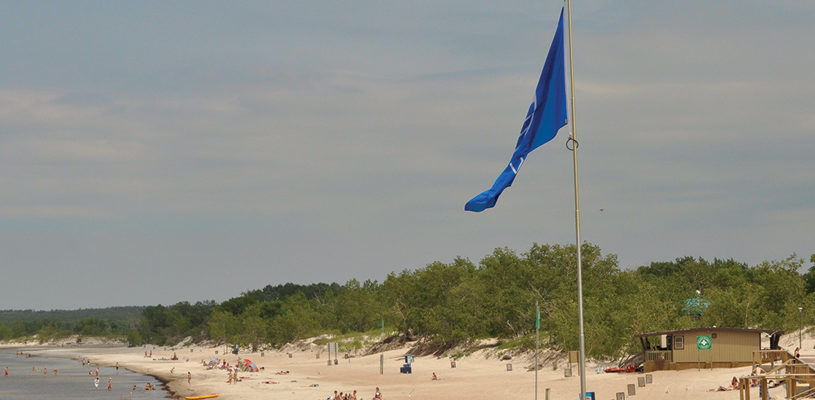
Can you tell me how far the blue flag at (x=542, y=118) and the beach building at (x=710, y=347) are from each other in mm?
40907

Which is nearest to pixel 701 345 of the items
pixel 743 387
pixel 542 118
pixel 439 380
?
pixel 743 387

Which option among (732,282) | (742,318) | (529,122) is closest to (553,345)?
(742,318)

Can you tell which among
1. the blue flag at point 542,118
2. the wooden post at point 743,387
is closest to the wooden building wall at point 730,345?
the wooden post at point 743,387

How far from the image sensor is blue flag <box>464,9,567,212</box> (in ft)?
85.8

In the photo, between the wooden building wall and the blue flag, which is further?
the wooden building wall

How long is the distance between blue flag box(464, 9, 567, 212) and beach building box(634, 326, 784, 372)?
134ft

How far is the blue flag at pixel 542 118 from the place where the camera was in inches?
1029

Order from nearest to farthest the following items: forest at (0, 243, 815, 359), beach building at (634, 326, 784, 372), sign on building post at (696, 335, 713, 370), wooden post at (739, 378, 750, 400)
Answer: wooden post at (739, 378, 750, 400) < beach building at (634, 326, 784, 372) < sign on building post at (696, 335, 713, 370) < forest at (0, 243, 815, 359)

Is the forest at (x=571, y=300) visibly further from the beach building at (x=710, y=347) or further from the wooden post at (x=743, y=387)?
the wooden post at (x=743, y=387)

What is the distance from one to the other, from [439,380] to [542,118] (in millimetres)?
61397

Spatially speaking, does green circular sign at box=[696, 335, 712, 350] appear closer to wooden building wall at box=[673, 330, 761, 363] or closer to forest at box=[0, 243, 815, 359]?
wooden building wall at box=[673, 330, 761, 363]

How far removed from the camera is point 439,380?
8506 centimetres

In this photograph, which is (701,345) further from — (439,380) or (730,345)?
(439,380)

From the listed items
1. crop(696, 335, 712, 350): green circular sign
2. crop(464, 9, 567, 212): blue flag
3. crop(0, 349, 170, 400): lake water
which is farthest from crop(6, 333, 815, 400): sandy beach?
crop(464, 9, 567, 212): blue flag
